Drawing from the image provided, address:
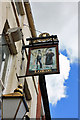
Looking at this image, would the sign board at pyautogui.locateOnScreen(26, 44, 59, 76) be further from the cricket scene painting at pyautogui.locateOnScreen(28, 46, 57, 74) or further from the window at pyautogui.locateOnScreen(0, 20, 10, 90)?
the window at pyautogui.locateOnScreen(0, 20, 10, 90)

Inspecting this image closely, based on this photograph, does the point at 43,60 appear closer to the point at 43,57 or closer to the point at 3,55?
the point at 43,57

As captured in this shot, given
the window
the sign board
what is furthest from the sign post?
the window

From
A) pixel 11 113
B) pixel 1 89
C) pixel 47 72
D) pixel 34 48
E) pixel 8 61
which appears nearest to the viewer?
pixel 11 113

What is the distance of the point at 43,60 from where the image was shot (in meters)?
6.55

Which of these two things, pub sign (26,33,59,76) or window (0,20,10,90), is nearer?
pub sign (26,33,59,76)

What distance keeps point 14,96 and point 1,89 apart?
8.64 feet

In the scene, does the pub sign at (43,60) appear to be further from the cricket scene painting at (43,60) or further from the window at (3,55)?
the window at (3,55)

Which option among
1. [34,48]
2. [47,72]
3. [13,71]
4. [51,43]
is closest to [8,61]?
[13,71]

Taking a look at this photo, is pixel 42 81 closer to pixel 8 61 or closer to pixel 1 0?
pixel 8 61

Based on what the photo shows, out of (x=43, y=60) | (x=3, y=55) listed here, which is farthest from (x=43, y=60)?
(x=3, y=55)

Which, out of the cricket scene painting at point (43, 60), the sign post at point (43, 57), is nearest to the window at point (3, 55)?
the sign post at point (43, 57)

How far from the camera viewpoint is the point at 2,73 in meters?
7.25

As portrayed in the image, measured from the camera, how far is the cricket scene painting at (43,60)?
20.0ft

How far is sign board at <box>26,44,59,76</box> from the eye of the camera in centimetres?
603
